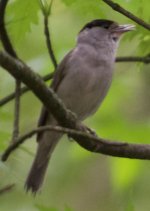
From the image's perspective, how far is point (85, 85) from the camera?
436cm

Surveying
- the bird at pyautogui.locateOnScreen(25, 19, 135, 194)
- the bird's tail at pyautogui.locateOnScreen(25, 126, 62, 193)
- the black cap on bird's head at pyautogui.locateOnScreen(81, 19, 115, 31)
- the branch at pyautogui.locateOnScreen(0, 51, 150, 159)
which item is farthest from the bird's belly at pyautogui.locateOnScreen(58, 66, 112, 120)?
the branch at pyautogui.locateOnScreen(0, 51, 150, 159)

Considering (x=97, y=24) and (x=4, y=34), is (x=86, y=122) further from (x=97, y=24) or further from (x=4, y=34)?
(x=4, y=34)

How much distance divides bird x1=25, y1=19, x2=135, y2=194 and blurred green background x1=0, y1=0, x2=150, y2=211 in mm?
88

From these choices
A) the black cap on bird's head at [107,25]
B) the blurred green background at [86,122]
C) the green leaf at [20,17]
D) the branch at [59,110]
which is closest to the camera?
the branch at [59,110]

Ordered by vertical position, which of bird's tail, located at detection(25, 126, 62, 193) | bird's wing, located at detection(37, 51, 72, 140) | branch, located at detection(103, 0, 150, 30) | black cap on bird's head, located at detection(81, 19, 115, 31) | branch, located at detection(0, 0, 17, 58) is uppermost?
branch, located at detection(0, 0, 17, 58)

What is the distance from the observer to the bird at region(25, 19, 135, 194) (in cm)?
436

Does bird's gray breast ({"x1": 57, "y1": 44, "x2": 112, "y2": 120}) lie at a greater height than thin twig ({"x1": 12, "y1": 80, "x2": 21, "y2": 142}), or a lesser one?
lesser

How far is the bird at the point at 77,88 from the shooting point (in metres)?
4.36

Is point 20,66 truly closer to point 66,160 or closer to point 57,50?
point 57,50

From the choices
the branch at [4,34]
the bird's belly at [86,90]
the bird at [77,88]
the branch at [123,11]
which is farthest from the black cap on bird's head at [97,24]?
the branch at [4,34]

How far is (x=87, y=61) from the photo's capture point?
4492 mm

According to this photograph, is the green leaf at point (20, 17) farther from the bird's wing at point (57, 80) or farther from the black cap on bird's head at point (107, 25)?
the black cap on bird's head at point (107, 25)

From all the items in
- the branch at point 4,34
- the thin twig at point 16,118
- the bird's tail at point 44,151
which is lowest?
the bird's tail at point 44,151

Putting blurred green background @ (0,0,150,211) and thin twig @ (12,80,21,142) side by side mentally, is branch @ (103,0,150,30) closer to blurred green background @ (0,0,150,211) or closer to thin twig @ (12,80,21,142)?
blurred green background @ (0,0,150,211)
